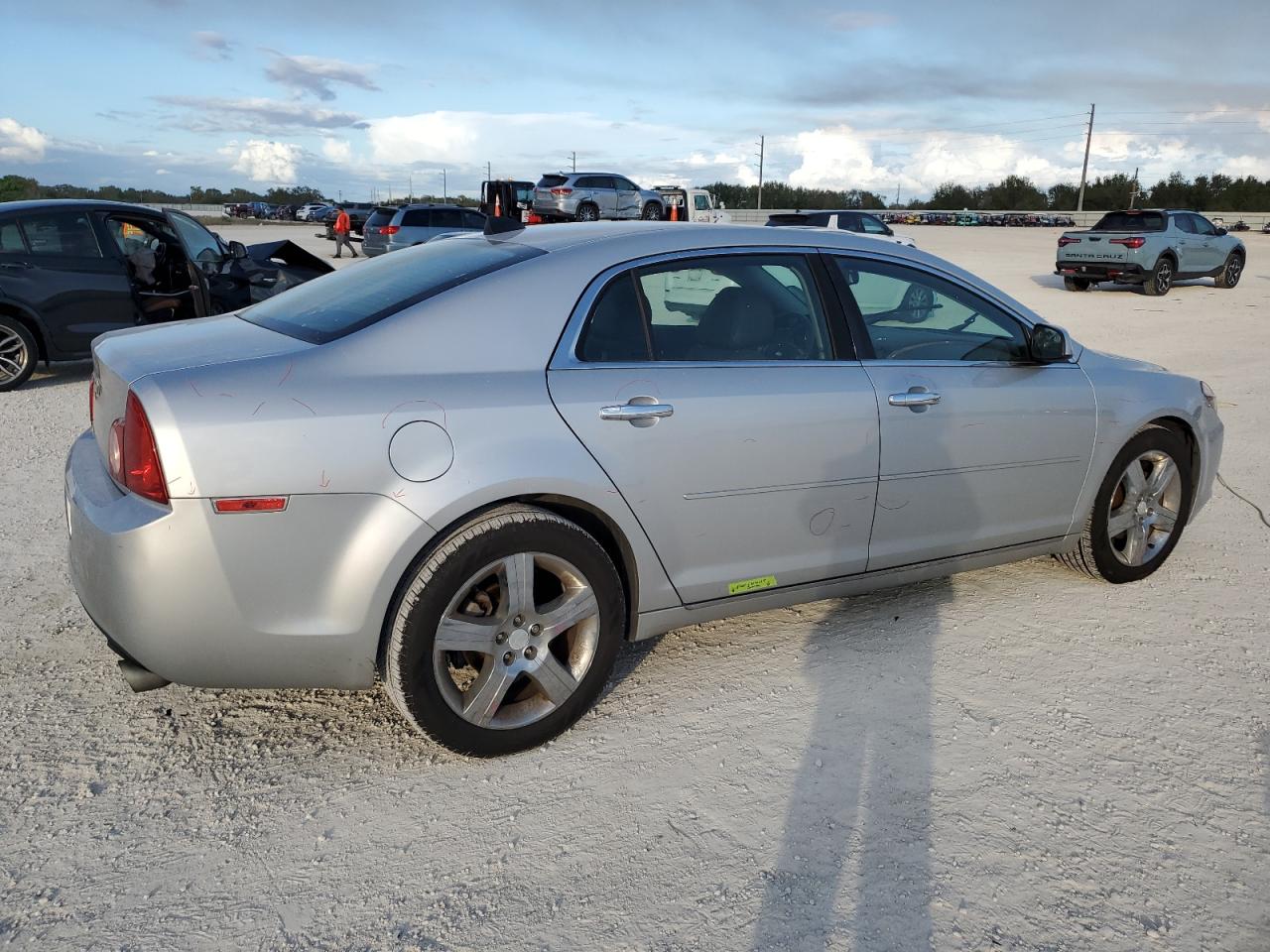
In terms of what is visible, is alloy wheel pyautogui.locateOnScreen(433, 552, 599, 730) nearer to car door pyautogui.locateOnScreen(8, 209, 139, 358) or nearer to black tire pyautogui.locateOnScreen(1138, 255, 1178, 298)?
car door pyautogui.locateOnScreen(8, 209, 139, 358)

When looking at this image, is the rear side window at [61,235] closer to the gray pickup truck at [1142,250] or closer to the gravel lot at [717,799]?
the gravel lot at [717,799]

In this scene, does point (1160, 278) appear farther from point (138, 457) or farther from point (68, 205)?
point (138, 457)

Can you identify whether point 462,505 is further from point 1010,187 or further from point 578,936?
point 1010,187

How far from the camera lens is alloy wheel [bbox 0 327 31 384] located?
848cm

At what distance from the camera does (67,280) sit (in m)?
8.55

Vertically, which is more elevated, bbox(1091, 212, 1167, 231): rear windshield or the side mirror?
bbox(1091, 212, 1167, 231): rear windshield

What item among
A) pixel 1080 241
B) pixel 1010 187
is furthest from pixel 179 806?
pixel 1010 187

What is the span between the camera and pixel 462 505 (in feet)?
9.24

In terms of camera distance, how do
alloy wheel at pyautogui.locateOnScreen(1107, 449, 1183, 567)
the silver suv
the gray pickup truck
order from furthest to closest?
the silver suv → the gray pickup truck → alloy wheel at pyautogui.locateOnScreen(1107, 449, 1183, 567)

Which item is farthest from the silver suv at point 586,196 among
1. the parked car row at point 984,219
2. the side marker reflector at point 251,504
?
the parked car row at point 984,219

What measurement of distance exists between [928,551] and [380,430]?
2190 mm

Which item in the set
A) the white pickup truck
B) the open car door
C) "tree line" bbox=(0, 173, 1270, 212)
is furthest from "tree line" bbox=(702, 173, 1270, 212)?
the open car door

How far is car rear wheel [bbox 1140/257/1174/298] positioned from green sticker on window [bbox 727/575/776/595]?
18930 mm

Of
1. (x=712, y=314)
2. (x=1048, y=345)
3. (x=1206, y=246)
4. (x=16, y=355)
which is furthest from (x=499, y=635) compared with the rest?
(x=1206, y=246)
